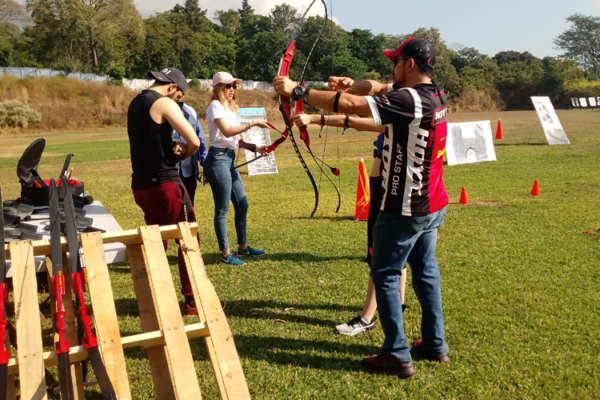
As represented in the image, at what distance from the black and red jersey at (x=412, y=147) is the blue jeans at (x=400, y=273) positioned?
110 millimetres

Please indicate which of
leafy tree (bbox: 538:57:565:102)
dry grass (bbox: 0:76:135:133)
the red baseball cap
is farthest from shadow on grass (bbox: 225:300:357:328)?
leafy tree (bbox: 538:57:565:102)

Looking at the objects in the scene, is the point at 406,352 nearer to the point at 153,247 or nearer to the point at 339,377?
the point at 339,377

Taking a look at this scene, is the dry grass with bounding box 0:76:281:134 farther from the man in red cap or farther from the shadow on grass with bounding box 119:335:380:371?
the man in red cap

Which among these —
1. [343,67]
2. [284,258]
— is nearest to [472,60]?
[343,67]

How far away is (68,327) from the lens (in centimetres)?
269

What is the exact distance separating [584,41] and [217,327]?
14313 centimetres

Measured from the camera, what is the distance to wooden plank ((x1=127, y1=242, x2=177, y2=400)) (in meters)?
2.83

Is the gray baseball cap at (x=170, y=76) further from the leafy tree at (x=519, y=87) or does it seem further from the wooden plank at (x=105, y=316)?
the leafy tree at (x=519, y=87)

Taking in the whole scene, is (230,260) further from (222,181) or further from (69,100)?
(69,100)

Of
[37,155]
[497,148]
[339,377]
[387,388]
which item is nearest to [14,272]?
[339,377]

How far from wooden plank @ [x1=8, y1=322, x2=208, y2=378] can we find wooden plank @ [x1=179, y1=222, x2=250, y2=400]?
0.09 metres

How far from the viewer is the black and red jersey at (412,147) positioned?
2.76 m

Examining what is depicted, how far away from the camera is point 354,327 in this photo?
382cm

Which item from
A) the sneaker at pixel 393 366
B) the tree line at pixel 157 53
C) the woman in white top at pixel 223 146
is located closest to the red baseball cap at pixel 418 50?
the sneaker at pixel 393 366
